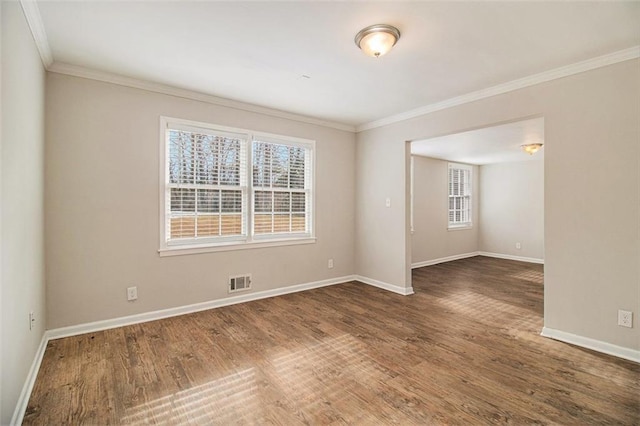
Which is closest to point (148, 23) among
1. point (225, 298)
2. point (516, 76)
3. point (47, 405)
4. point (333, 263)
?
point (47, 405)

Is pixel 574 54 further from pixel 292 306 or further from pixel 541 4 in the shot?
pixel 292 306

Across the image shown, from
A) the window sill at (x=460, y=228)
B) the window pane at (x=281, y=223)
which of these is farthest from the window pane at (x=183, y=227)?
the window sill at (x=460, y=228)

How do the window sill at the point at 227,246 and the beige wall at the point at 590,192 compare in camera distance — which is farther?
the window sill at the point at 227,246

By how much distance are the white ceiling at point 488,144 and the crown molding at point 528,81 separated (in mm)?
597

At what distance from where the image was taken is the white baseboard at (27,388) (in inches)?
68.7

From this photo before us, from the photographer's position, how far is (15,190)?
1.85 meters

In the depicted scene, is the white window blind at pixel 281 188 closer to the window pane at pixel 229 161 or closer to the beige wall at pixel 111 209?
the window pane at pixel 229 161

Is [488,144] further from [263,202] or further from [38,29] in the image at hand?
[38,29]

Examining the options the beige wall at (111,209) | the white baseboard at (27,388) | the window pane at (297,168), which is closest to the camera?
the white baseboard at (27,388)

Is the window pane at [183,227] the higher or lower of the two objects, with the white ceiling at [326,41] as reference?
lower

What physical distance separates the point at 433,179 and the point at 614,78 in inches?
176

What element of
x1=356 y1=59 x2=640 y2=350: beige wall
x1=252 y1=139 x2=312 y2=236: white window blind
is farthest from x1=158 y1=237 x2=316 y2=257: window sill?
x1=356 y1=59 x2=640 y2=350: beige wall

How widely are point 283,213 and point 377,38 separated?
2727 millimetres

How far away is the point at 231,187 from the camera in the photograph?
3898 mm
